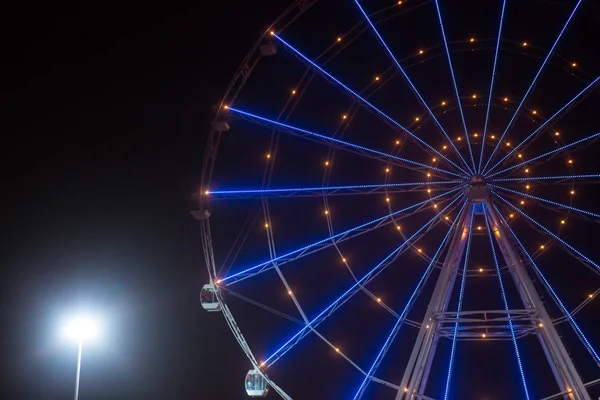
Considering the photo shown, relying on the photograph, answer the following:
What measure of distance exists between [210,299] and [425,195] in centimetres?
700

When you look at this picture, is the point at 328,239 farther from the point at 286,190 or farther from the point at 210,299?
the point at 210,299

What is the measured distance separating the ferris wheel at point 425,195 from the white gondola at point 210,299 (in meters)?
0.05

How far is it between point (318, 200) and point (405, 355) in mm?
6605

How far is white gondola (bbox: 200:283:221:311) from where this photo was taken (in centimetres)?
1538

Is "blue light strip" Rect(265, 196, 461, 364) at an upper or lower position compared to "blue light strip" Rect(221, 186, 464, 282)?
lower

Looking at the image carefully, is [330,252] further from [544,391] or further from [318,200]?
[544,391]

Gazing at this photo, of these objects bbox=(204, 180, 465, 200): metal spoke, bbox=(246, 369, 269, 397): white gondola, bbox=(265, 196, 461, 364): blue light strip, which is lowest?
bbox=(246, 369, 269, 397): white gondola

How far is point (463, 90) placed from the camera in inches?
689

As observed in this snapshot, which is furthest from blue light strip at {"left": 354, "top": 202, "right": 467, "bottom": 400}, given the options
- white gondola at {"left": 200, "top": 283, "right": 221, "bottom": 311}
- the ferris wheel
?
white gondola at {"left": 200, "top": 283, "right": 221, "bottom": 311}

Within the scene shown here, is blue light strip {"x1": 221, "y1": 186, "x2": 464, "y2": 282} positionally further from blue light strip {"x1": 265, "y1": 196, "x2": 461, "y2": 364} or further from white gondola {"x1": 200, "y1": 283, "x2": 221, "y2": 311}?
blue light strip {"x1": 265, "y1": 196, "x2": 461, "y2": 364}

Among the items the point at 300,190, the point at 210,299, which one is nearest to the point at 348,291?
the point at 300,190

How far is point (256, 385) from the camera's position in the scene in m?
14.8

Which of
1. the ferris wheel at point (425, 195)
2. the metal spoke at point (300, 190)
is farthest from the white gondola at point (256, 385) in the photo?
the metal spoke at point (300, 190)

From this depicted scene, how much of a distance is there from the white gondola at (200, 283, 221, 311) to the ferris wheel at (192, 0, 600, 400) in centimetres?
5
